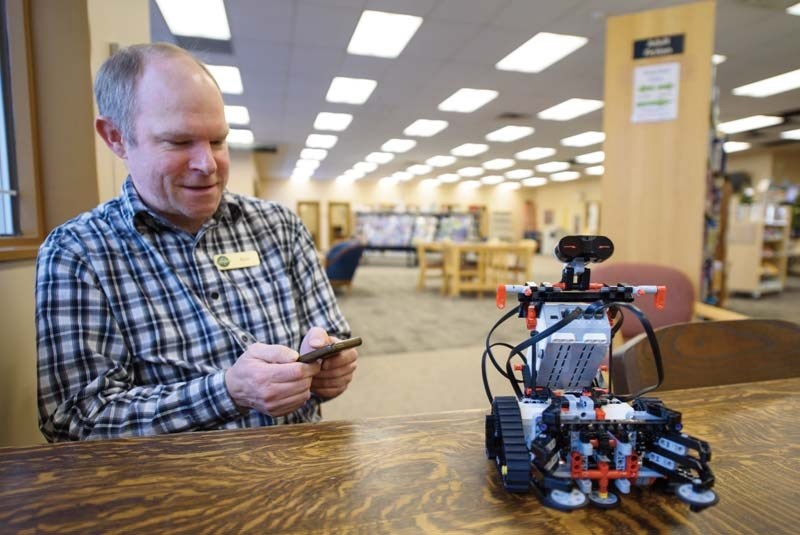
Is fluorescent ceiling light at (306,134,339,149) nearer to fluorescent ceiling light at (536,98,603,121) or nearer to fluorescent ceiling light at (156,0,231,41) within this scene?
fluorescent ceiling light at (536,98,603,121)

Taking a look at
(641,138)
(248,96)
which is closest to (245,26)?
(248,96)

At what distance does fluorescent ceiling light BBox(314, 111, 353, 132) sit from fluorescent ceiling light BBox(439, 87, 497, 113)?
1.65m

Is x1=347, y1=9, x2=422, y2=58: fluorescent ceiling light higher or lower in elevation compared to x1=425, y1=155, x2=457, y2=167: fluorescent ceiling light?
higher

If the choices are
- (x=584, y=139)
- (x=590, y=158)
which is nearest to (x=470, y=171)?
(x=590, y=158)

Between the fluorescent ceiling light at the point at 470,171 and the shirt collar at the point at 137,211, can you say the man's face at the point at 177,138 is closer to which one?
the shirt collar at the point at 137,211

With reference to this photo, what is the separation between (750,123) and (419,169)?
7.94 metres

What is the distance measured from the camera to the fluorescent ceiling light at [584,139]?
8.25 metres

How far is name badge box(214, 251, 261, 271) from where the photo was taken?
0.99m

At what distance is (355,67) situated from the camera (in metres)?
4.89

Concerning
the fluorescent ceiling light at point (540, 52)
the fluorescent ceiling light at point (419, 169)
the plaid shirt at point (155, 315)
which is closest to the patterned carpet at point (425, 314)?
the plaid shirt at point (155, 315)

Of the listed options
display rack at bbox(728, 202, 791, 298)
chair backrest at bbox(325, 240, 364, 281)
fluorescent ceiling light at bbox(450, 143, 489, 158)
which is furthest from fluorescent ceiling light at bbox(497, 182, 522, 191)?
chair backrest at bbox(325, 240, 364, 281)

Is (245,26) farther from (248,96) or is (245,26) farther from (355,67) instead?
(248,96)

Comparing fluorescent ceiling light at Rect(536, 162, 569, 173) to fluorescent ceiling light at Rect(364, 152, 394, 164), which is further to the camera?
fluorescent ceiling light at Rect(536, 162, 569, 173)

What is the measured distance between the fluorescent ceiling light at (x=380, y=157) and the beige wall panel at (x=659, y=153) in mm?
8394
